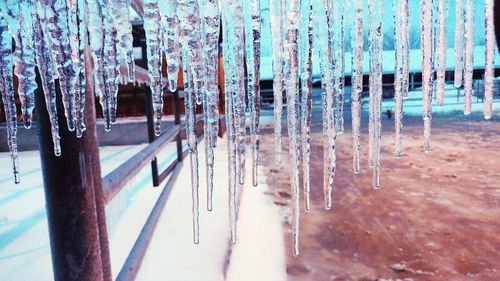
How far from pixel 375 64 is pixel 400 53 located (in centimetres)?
5

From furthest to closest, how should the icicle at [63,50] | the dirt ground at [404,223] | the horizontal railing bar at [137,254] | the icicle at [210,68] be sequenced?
the dirt ground at [404,223]
the horizontal railing bar at [137,254]
the icicle at [210,68]
the icicle at [63,50]

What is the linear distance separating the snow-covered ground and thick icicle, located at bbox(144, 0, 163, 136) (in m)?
0.75

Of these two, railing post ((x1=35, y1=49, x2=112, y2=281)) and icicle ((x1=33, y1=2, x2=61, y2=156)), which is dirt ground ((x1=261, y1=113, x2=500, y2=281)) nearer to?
railing post ((x1=35, y1=49, x2=112, y2=281))

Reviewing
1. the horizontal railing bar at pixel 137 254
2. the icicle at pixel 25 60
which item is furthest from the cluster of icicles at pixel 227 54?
the horizontal railing bar at pixel 137 254

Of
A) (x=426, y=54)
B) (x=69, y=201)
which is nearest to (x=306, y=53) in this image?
(x=426, y=54)

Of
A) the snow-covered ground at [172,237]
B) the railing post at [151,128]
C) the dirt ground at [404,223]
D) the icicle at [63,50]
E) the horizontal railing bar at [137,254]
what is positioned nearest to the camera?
A: the icicle at [63,50]

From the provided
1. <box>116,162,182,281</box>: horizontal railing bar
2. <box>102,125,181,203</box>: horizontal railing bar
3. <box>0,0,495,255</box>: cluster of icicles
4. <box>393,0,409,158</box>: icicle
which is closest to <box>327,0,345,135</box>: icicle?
<box>0,0,495,255</box>: cluster of icicles

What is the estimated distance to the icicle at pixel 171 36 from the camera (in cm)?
61

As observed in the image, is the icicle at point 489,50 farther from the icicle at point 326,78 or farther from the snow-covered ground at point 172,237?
the snow-covered ground at point 172,237

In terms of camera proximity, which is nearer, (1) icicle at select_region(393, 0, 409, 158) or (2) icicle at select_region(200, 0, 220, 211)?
(2) icicle at select_region(200, 0, 220, 211)

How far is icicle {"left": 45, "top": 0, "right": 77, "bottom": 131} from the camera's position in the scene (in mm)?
518

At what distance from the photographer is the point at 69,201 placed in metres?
0.55

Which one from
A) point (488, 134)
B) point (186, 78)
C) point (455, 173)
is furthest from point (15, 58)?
point (488, 134)

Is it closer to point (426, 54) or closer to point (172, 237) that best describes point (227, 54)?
point (426, 54)
